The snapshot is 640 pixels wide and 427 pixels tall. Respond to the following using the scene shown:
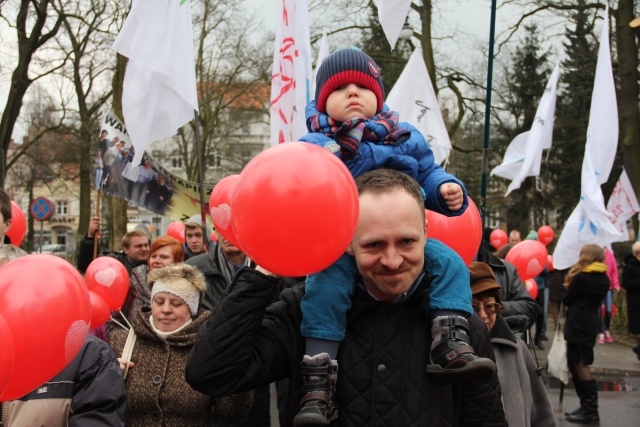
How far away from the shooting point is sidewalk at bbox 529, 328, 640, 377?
11242mm

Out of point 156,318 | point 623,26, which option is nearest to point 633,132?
point 623,26

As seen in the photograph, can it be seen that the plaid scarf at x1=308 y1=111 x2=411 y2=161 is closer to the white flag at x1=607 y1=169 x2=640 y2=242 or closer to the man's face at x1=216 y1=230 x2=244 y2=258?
the man's face at x1=216 y1=230 x2=244 y2=258

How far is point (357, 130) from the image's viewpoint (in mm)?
2486

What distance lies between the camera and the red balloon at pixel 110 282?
5.00 meters

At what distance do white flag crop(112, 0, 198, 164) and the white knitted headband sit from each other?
187 centimetres

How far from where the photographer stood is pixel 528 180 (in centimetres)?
3147

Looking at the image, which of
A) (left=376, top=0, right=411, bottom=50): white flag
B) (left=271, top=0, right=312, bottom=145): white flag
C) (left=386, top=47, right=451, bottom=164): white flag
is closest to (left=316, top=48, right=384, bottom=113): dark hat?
(left=376, top=0, right=411, bottom=50): white flag

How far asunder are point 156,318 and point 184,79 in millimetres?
2266

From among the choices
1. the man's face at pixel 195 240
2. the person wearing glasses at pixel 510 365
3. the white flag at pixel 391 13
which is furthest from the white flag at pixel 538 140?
the person wearing glasses at pixel 510 365

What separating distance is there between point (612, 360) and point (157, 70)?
962cm

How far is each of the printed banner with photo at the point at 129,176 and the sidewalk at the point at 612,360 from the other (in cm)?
536

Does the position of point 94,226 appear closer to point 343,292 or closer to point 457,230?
point 457,230

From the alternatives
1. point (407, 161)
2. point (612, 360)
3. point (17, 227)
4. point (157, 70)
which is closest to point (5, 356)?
point (407, 161)

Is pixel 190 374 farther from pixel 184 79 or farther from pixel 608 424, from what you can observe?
pixel 608 424
